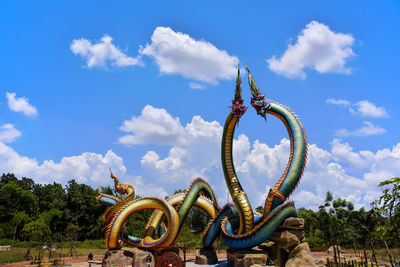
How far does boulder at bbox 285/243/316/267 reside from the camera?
14.2 metres

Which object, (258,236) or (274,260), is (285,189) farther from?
(274,260)

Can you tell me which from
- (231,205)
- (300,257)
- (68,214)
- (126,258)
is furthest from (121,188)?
(68,214)

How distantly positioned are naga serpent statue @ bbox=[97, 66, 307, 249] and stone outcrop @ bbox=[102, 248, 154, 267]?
47cm

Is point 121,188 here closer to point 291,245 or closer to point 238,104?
point 238,104

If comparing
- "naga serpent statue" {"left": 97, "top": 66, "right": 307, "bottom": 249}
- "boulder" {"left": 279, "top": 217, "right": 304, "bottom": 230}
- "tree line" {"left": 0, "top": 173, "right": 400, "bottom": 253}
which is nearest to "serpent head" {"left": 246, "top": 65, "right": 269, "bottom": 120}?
"naga serpent statue" {"left": 97, "top": 66, "right": 307, "bottom": 249}

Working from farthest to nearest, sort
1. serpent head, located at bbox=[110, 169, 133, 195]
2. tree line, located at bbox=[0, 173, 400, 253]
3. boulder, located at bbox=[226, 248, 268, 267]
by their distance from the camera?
1. tree line, located at bbox=[0, 173, 400, 253]
2. serpent head, located at bbox=[110, 169, 133, 195]
3. boulder, located at bbox=[226, 248, 268, 267]

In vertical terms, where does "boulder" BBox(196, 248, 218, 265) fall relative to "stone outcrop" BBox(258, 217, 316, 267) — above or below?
below

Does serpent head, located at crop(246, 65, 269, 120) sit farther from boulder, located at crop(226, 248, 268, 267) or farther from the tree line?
the tree line

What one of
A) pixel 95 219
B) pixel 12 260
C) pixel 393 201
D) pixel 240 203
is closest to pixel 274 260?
pixel 240 203

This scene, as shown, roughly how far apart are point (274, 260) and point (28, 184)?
4612 cm

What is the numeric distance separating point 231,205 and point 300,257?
18.1 feet

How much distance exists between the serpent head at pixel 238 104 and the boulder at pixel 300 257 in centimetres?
792

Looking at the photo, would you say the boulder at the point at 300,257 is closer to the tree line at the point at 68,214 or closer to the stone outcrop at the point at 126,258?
the stone outcrop at the point at 126,258

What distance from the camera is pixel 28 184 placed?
168ft
